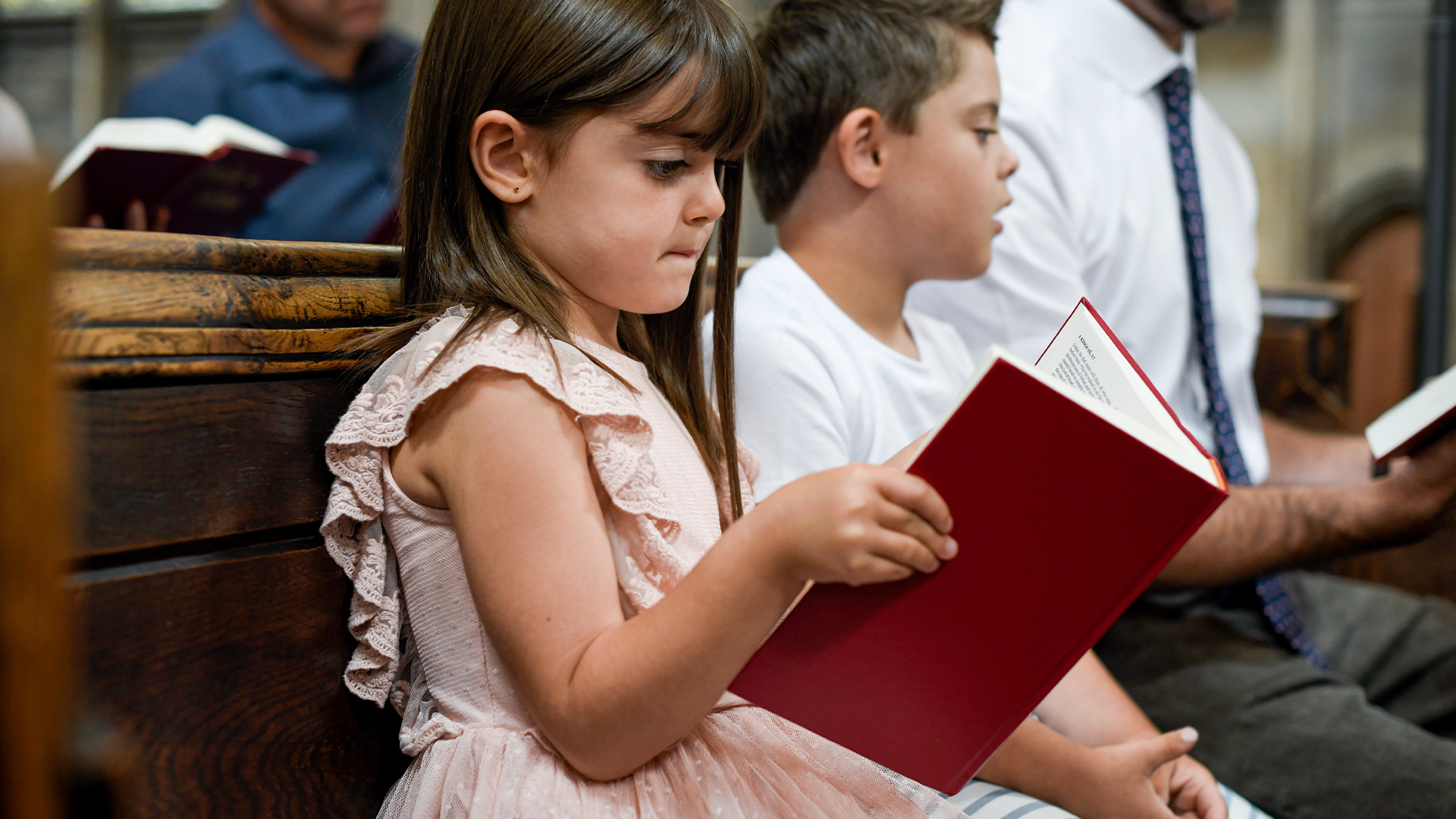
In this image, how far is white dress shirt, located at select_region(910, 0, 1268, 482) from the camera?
158 cm

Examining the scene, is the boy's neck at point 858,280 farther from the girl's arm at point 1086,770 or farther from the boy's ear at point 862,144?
the girl's arm at point 1086,770

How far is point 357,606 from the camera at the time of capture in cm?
82

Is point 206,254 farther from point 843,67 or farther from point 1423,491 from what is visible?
point 1423,491

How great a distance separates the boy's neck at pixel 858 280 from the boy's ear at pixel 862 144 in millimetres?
82

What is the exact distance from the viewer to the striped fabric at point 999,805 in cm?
93

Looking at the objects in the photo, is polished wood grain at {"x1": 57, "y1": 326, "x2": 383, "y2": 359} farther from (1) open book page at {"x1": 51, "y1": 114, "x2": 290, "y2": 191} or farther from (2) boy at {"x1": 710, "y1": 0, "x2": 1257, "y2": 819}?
(1) open book page at {"x1": 51, "y1": 114, "x2": 290, "y2": 191}

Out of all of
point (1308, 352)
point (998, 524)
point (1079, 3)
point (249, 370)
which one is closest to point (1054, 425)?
point (998, 524)

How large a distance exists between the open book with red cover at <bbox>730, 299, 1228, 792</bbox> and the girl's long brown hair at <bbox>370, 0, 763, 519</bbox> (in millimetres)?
321

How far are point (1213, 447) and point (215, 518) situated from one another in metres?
1.51

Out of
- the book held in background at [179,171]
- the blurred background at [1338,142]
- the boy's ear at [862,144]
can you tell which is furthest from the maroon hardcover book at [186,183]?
the blurred background at [1338,142]

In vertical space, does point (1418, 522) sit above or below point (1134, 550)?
below

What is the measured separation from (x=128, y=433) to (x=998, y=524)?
0.53 m

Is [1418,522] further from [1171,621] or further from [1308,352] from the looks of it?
[1308,352]

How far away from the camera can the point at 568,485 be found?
729 millimetres
